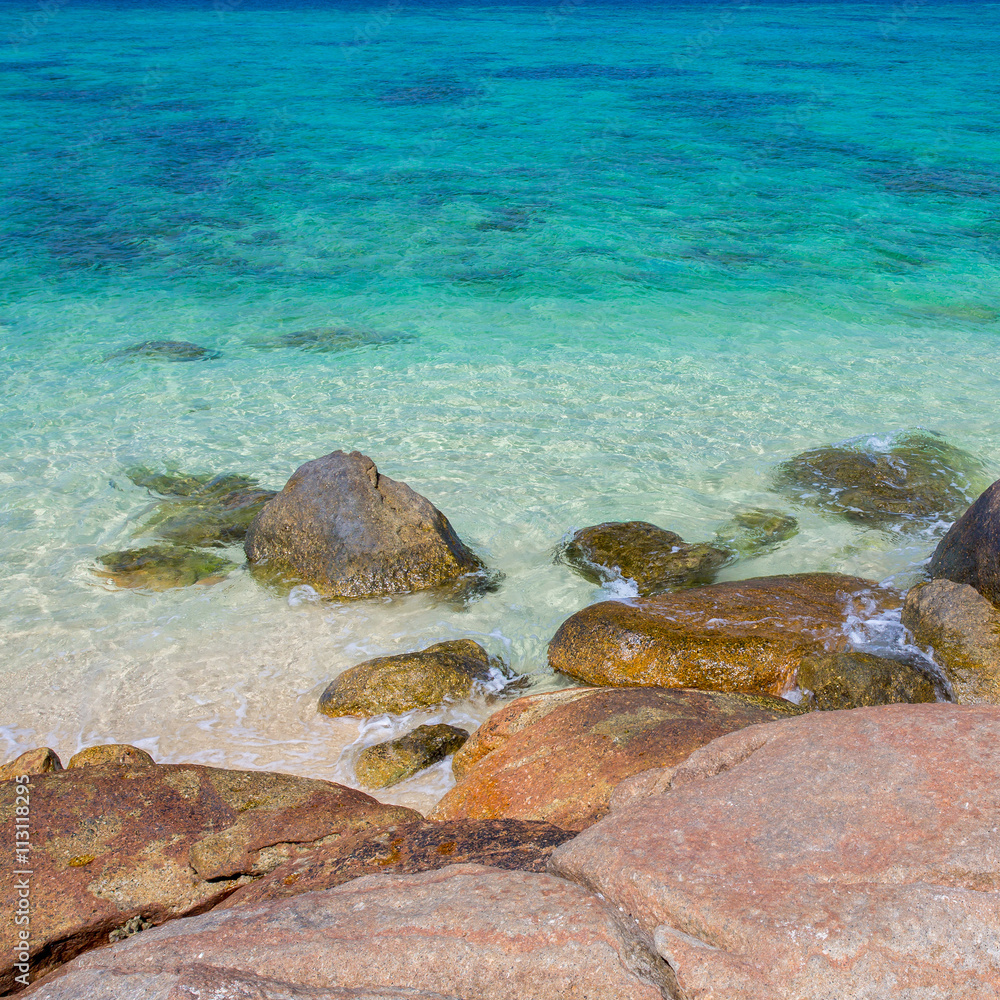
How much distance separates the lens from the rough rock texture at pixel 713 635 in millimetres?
5031

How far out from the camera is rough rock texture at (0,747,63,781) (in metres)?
4.00

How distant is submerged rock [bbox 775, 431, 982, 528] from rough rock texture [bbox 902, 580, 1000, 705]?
191 centimetres

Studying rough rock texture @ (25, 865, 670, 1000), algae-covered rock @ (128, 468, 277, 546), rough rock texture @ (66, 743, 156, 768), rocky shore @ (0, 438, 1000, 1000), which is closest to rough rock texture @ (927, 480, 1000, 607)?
rocky shore @ (0, 438, 1000, 1000)

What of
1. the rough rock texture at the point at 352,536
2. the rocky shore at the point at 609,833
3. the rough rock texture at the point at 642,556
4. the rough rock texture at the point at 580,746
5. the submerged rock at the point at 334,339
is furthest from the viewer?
the submerged rock at the point at 334,339

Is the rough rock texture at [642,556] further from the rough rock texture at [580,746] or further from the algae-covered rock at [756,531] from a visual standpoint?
the rough rock texture at [580,746]

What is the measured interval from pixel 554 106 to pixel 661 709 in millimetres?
25187

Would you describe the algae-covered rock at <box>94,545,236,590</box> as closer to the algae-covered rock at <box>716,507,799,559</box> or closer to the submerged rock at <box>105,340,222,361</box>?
the algae-covered rock at <box>716,507,799,559</box>

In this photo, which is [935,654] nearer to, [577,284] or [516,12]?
[577,284]

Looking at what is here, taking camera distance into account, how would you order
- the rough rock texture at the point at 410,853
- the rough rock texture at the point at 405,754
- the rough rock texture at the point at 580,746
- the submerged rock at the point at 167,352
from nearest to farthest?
the rough rock texture at the point at 410,853, the rough rock texture at the point at 580,746, the rough rock texture at the point at 405,754, the submerged rock at the point at 167,352

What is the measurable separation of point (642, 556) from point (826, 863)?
448 centimetres

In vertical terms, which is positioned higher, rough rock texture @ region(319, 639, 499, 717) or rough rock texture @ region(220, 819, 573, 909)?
rough rock texture @ region(220, 819, 573, 909)

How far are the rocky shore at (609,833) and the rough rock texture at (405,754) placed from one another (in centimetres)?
1

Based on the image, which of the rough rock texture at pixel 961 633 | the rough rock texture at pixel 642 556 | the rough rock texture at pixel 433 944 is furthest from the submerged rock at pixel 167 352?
the rough rock texture at pixel 433 944

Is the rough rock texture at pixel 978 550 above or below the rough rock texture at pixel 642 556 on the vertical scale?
above
